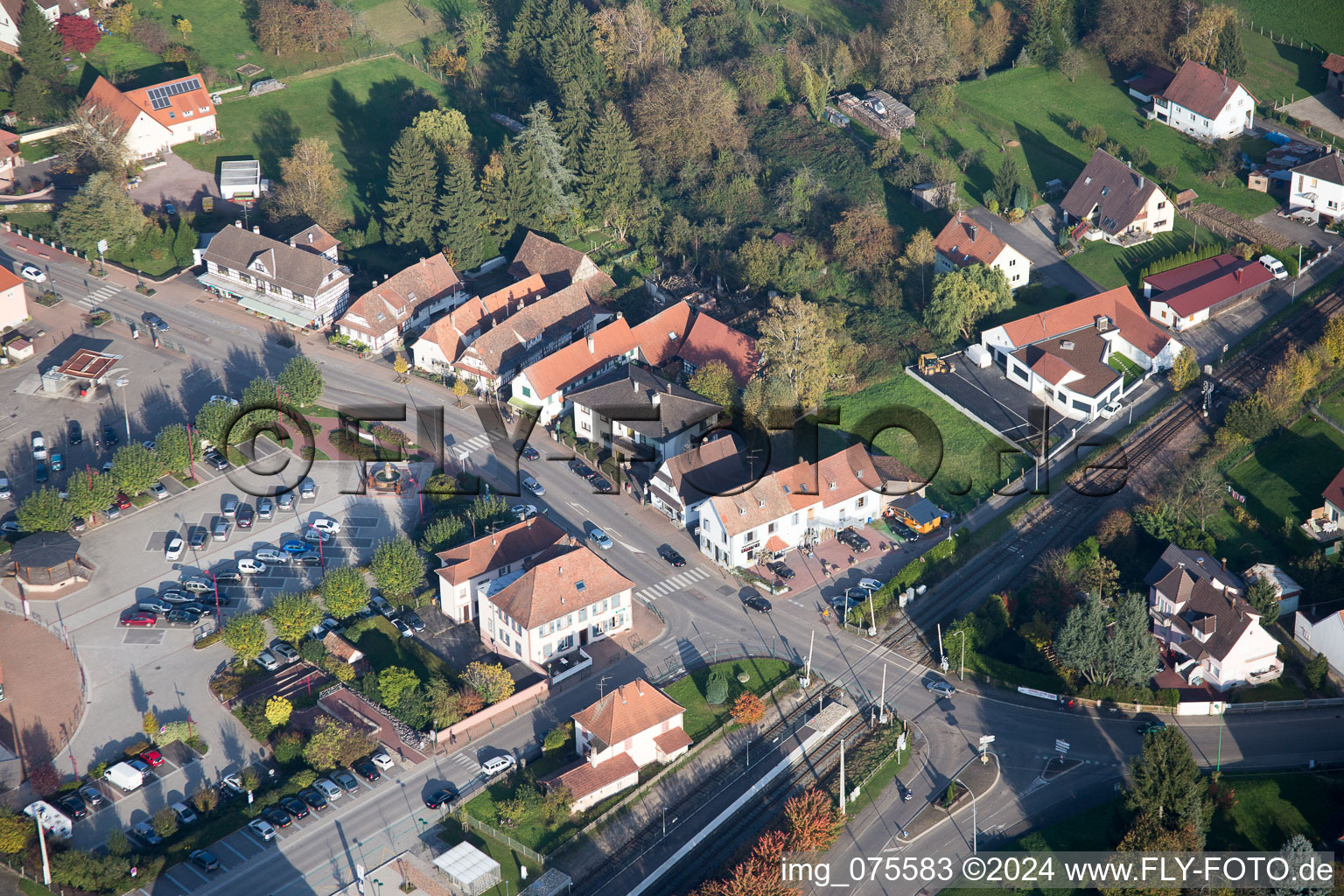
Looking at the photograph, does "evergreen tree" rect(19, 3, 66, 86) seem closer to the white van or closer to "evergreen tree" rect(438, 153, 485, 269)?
"evergreen tree" rect(438, 153, 485, 269)

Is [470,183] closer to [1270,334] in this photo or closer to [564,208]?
[564,208]

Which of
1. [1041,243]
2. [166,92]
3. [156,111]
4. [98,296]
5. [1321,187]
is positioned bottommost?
[1041,243]

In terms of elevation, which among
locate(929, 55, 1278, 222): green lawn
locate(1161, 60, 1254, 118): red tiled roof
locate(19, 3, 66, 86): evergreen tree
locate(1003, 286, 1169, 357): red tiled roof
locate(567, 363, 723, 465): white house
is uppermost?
locate(19, 3, 66, 86): evergreen tree

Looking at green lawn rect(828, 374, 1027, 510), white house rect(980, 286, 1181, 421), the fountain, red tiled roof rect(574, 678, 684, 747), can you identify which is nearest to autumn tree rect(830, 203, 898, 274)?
white house rect(980, 286, 1181, 421)

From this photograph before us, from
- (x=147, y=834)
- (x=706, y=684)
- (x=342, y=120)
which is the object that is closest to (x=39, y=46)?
(x=342, y=120)

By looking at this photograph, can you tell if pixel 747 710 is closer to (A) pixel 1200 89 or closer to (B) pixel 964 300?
(B) pixel 964 300

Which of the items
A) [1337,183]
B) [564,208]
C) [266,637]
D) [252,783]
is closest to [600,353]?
[564,208]
